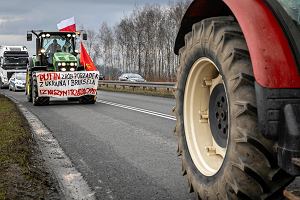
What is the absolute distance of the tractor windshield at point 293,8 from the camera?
2.81 m

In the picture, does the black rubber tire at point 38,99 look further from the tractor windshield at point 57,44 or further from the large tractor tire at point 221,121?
the large tractor tire at point 221,121

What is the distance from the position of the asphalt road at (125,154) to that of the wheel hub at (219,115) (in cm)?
103

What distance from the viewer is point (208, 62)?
3.73 m

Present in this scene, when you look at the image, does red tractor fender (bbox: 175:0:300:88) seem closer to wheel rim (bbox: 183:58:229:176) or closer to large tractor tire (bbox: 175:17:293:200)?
large tractor tire (bbox: 175:17:293:200)

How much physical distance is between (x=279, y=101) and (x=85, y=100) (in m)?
16.8

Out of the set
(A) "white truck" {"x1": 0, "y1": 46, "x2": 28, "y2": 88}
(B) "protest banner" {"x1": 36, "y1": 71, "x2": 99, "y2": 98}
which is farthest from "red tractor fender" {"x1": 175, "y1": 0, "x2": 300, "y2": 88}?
(A) "white truck" {"x1": 0, "y1": 46, "x2": 28, "y2": 88}

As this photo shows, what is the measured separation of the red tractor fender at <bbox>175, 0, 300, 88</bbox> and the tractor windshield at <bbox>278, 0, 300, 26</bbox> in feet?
0.29

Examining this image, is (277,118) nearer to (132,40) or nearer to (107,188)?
(107,188)

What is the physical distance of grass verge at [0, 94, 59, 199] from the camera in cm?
481

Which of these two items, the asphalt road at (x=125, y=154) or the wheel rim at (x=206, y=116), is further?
the asphalt road at (x=125, y=154)

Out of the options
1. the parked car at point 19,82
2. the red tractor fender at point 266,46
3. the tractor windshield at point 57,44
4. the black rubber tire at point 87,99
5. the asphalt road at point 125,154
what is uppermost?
the tractor windshield at point 57,44

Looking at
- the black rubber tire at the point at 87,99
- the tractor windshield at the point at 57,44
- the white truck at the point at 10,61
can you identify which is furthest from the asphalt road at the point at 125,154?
the white truck at the point at 10,61

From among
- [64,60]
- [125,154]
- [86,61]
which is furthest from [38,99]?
[125,154]

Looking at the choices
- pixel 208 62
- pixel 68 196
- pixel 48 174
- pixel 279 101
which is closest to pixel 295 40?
pixel 279 101
